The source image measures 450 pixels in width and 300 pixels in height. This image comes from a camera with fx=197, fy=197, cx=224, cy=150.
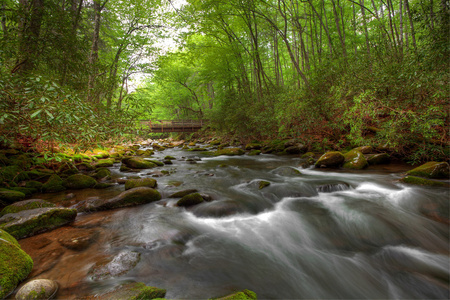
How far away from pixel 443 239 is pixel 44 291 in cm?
573

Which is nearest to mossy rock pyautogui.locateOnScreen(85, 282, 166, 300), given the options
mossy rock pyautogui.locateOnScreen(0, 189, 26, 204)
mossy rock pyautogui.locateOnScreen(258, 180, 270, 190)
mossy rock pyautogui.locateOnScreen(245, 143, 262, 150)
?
→ mossy rock pyautogui.locateOnScreen(0, 189, 26, 204)

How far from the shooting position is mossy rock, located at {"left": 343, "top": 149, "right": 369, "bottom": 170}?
7082 millimetres

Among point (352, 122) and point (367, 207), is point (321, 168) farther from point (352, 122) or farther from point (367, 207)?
point (367, 207)

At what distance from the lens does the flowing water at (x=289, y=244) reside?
2.53 m

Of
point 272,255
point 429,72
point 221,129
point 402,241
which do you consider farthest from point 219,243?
point 221,129

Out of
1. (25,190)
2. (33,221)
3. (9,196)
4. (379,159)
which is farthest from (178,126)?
(33,221)

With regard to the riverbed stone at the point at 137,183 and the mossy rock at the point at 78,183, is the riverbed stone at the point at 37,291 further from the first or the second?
the mossy rock at the point at 78,183

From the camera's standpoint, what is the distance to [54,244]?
10.1 feet

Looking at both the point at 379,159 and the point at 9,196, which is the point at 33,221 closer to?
the point at 9,196

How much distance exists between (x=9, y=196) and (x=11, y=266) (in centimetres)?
334

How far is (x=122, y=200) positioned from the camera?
4.77 metres

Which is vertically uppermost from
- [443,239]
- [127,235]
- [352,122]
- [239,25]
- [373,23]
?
[239,25]

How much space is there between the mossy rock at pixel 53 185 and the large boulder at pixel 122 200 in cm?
163

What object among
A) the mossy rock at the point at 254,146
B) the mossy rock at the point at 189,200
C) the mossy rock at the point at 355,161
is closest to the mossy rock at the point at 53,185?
the mossy rock at the point at 189,200
